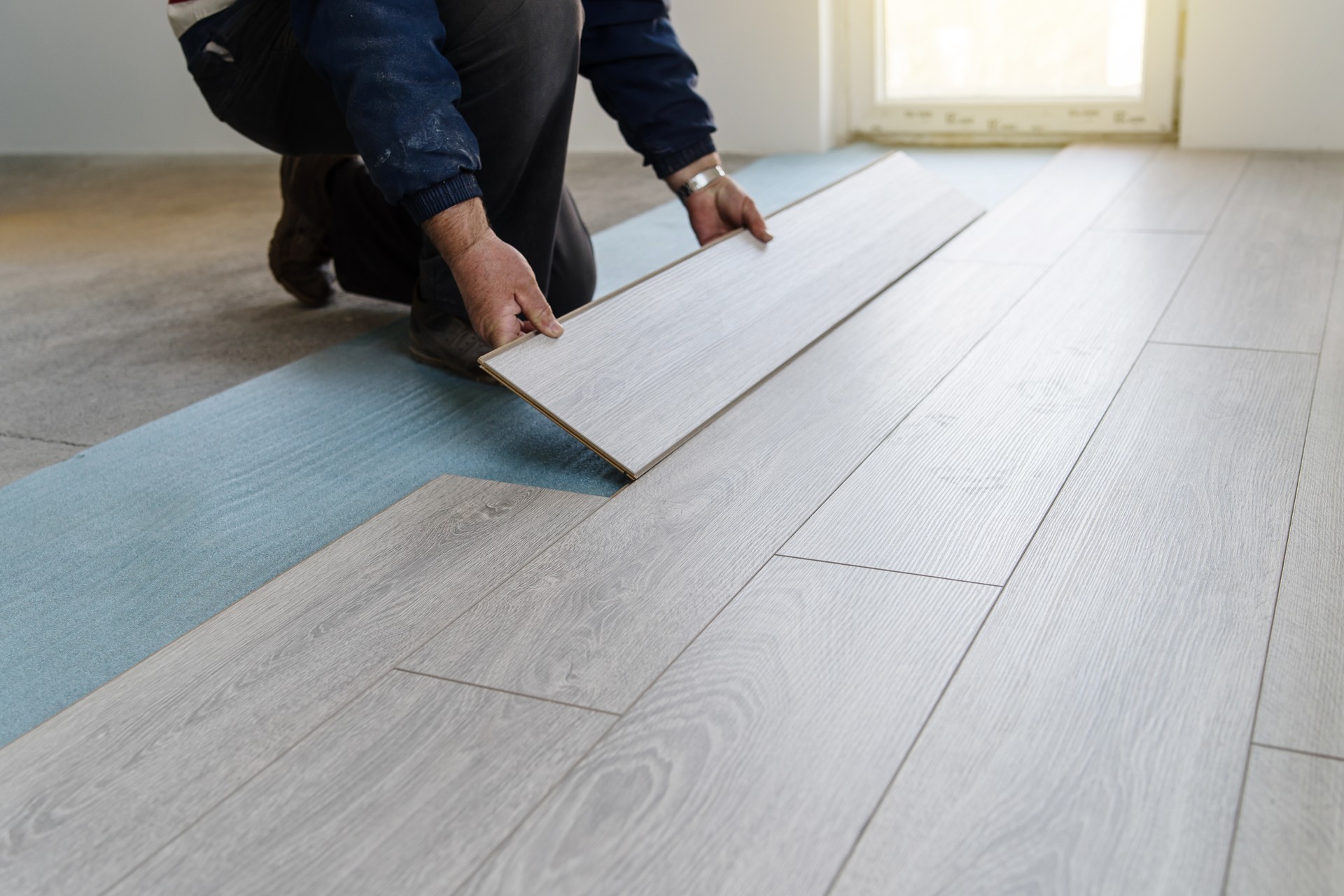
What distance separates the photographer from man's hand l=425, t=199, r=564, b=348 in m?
1.25

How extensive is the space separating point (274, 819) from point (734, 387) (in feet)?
2.62

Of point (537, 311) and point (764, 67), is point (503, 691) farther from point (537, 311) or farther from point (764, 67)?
point (764, 67)

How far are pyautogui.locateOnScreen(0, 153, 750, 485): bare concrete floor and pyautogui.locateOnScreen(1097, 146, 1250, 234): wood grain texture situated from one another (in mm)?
1035

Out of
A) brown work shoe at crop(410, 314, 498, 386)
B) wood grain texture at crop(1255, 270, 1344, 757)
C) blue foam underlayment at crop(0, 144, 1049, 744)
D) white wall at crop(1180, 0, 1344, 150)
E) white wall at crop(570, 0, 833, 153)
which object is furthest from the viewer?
white wall at crop(570, 0, 833, 153)

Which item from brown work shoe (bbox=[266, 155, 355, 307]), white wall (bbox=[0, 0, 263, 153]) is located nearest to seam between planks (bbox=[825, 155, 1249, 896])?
brown work shoe (bbox=[266, 155, 355, 307])

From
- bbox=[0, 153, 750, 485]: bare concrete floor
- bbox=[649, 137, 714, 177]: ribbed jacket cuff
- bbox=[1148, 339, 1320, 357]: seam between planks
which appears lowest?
bbox=[0, 153, 750, 485]: bare concrete floor

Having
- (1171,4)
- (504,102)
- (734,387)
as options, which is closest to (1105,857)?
(734,387)

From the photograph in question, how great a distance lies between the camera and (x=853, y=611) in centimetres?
95

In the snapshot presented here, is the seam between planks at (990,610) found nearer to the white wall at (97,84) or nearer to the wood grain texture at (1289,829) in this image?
the wood grain texture at (1289,829)

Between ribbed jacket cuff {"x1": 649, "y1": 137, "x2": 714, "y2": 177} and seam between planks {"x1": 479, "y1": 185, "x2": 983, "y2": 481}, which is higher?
ribbed jacket cuff {"x1": 649, "y1": 137, "x2": 714, "y2": 177}

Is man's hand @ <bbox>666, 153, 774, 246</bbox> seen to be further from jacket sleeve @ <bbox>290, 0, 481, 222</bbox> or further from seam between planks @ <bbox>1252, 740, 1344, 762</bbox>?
seam between planks @ <bbox>1252, 740, 1344, 762</bbox>

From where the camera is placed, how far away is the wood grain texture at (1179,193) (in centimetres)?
214

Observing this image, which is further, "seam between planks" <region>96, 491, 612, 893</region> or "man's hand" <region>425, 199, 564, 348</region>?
"man's hand" <region>425, 199, 564, 348</region>

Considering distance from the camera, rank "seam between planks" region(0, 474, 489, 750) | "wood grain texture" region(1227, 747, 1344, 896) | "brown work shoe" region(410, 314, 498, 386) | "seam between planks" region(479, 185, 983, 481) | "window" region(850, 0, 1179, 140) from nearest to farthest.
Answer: "wood grain texture" region(1227, 747, 1344, 896) < "seam between planks" region(0, 474, 489, 750) < "seam between planks" region(479, 185, 983, 481) < "brown work shoe" region(410, 314, 498, 386) < "window" region(850, 0, 1179, 140)
